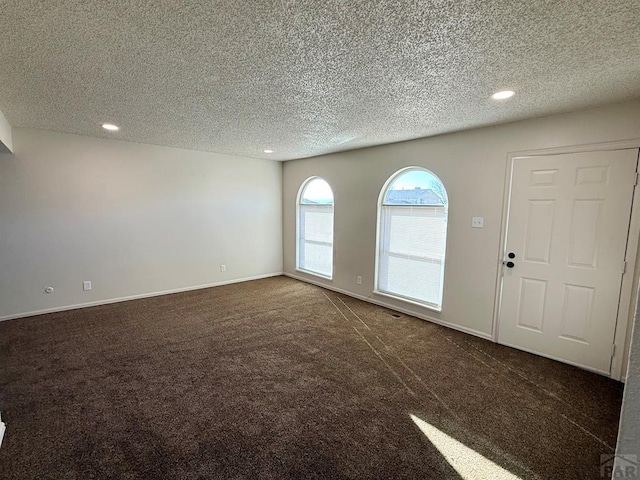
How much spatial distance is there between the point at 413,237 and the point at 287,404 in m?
2.81

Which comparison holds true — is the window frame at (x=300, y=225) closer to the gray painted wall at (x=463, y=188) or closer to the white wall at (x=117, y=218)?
the gray painted wall at (x=463, y=188)

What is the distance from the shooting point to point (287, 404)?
2.25m

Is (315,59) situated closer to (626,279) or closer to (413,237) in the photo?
(413,237)

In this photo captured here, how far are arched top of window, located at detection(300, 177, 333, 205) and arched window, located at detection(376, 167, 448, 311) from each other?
1.28 meters

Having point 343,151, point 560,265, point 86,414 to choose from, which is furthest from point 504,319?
point 86,414

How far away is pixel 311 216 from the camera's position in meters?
5.83

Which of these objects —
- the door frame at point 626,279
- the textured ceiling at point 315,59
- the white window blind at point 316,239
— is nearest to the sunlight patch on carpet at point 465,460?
the door frame at point 626,279

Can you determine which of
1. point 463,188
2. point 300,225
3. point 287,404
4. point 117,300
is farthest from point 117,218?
point 463,188

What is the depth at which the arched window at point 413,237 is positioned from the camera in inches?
152

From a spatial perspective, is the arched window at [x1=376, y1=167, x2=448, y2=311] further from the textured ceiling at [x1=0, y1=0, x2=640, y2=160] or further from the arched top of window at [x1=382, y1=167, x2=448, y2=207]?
the textured ceiling at [x1=0, y1=0, x2=640, y2=160]

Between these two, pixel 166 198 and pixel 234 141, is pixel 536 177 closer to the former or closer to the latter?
pixel 234 141

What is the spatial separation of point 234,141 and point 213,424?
3602mm

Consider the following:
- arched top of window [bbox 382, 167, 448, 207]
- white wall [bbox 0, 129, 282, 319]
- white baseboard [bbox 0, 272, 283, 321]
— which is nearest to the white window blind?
white wall [bbox 0, 129, 282, 319]

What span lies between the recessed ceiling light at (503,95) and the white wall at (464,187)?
229mm
